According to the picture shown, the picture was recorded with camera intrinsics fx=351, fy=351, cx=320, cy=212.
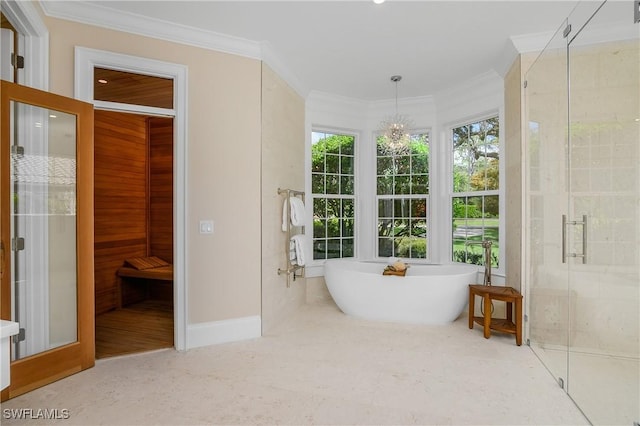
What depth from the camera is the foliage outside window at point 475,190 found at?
155 inches

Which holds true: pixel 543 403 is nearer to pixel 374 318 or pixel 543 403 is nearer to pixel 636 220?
pixel 636 220

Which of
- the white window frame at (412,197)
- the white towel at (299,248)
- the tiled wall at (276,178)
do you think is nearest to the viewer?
the tiled wall at (276,178)

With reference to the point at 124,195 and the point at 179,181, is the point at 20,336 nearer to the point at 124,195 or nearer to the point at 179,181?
the point at 179,181

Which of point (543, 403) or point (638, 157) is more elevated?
point (638, 157)

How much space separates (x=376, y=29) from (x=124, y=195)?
3.52 metres

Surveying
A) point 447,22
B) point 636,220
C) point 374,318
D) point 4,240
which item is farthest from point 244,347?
point 447,22

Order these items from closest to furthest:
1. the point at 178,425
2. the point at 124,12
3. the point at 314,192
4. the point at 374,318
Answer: the point at 178,425
the point at 124,12
the point at 374,318
the point at 314,192

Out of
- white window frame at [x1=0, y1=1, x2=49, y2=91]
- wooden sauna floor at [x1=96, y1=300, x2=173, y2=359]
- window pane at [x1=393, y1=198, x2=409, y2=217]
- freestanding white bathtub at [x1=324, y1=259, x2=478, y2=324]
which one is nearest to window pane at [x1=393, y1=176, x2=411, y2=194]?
window pane at [x1=393, y1=198, x2=409, y2=217]

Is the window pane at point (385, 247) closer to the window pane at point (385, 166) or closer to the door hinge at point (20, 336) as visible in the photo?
the window pane at point (385, 166)

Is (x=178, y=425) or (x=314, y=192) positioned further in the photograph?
(x=314, y=192)

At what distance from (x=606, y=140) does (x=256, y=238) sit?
2678 millimetres

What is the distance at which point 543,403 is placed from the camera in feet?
7.04

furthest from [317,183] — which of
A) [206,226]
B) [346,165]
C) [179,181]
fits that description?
[179,181]

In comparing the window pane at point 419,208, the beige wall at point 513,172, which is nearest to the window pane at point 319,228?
the window pane at point 419,208
